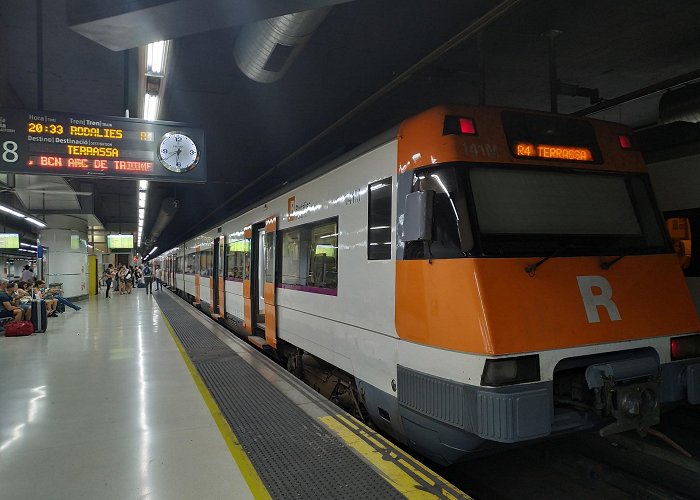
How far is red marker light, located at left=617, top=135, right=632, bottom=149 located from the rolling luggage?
1168 centimetres

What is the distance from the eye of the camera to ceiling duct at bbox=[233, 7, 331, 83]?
4.71 metres

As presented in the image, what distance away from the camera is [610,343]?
128 inches

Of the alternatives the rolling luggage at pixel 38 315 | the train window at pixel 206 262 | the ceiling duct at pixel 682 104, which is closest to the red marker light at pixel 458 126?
the ceiling duct at pixel 682 104

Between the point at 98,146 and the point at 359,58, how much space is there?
408 cm

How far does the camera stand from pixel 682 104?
6.84 m

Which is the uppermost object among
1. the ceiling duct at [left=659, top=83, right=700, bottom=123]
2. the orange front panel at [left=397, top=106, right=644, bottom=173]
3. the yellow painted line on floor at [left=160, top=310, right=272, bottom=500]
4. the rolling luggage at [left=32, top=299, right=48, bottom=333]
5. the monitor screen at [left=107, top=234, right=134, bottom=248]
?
the ceiling duct at [left=659, top=83, right=700, bottom=123]

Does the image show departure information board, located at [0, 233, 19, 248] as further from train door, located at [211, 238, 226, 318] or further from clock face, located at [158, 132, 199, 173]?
clock face, located at [158, 132, 199, 173]

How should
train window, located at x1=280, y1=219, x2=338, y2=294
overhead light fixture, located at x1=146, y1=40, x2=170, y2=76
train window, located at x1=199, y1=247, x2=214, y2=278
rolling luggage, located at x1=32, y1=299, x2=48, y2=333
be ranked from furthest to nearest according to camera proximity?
train window, located at x1=199, y1=247, x2=214, y2=278, rolling luggage, located at x1=32, y1=299, x2=48, y2=333, overhead light fixture, located at x1=146, y1=40, x2=170, y2=76, train window, located at x1=280, y1=219, x2=338, y2=294

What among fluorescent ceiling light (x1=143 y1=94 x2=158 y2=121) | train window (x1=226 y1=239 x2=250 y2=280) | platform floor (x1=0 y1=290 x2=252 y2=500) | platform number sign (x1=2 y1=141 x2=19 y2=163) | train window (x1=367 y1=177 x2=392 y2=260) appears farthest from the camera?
train window (x1=226 y1=239 x2=250 y2=280)

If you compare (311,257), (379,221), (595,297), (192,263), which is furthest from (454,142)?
(192,263)

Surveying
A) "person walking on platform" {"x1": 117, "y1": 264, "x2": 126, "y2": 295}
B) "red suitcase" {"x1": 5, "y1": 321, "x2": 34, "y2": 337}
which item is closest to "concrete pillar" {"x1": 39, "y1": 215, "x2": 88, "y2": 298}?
"person walking on platform" {"x1": 117, "y1": 264, "x2": 126, "y2": 295}

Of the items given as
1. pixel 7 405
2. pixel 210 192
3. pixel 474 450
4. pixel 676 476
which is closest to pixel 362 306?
pixel 474 450

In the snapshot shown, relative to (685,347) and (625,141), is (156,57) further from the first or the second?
(685,347)

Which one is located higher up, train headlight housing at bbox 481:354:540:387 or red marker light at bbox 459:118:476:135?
red marker light at bbox 459:118:476:135
